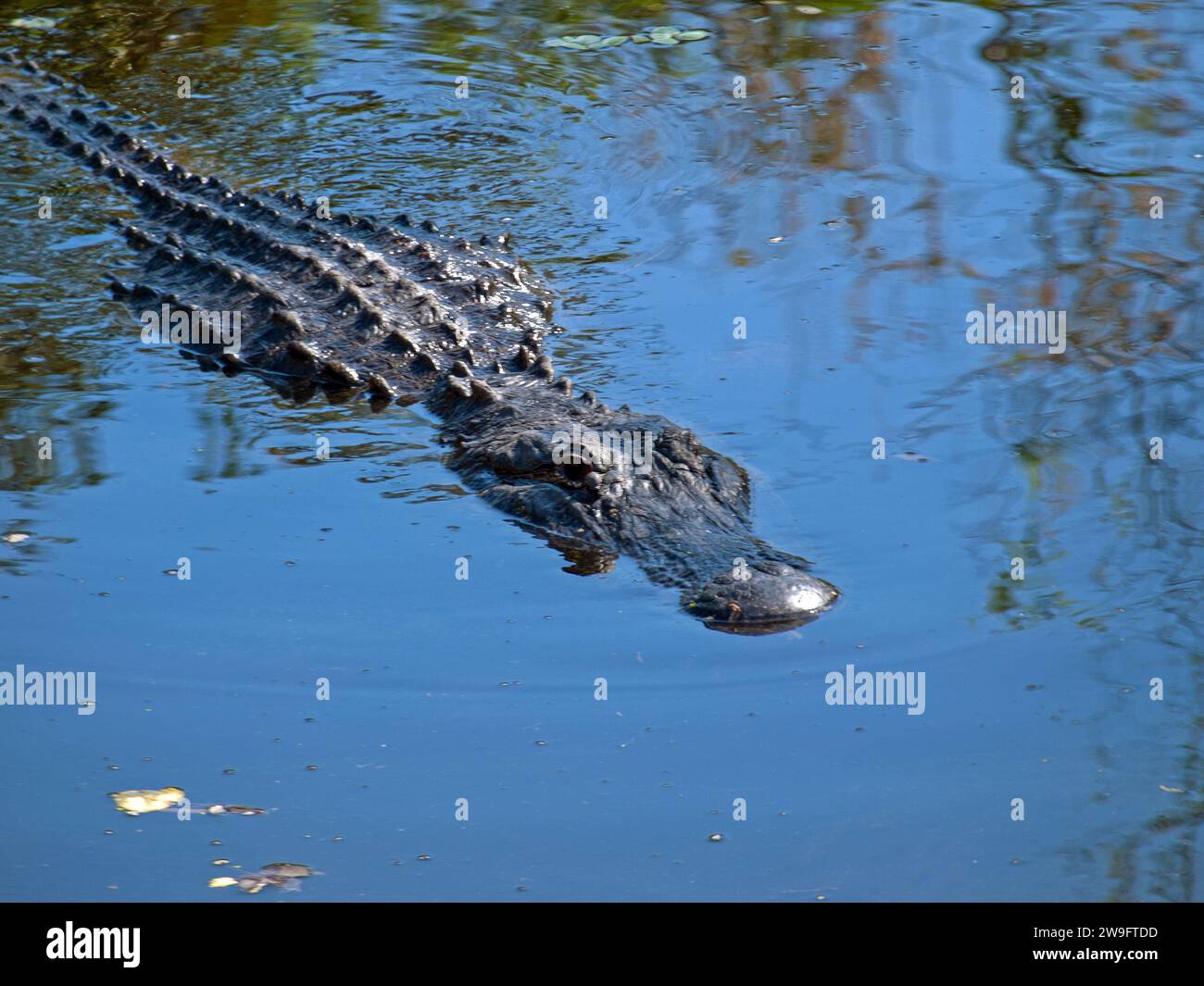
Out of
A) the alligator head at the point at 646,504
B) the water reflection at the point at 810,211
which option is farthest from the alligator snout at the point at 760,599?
the water reflection at the point at 810,211

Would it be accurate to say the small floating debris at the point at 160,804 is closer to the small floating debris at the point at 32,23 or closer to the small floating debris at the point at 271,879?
the small floating debris at the point at 271,879

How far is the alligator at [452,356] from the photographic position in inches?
202

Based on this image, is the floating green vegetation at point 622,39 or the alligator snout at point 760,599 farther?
the floating green vegetation at point 622,39

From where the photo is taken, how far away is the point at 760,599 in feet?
15.3

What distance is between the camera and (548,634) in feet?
15.3

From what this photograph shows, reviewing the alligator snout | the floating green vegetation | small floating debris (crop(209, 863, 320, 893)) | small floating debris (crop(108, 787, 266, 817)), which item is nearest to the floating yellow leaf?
small floating debris (crop(108, 787, 266, 817))

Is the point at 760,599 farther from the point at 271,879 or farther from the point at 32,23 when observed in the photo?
the point at 32,23

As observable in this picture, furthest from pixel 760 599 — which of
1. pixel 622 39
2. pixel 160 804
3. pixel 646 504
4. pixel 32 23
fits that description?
pixel 32 23

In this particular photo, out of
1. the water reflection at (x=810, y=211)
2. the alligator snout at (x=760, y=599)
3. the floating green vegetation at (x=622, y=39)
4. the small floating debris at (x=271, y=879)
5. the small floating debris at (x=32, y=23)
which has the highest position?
the small floating debris at (x=32, y=23)

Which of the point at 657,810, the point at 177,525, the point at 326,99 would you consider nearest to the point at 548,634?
the point at 657,810

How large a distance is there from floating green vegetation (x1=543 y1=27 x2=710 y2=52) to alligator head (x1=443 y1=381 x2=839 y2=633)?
5974mm

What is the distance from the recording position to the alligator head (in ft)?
15.4

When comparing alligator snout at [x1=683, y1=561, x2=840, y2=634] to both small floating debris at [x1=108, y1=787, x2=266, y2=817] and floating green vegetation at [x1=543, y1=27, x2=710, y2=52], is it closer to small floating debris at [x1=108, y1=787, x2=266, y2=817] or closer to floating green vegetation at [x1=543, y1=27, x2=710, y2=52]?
small floating debris at [x1=108, y1=787, x2=266, y2=817]

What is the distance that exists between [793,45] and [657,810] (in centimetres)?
Result: 865
